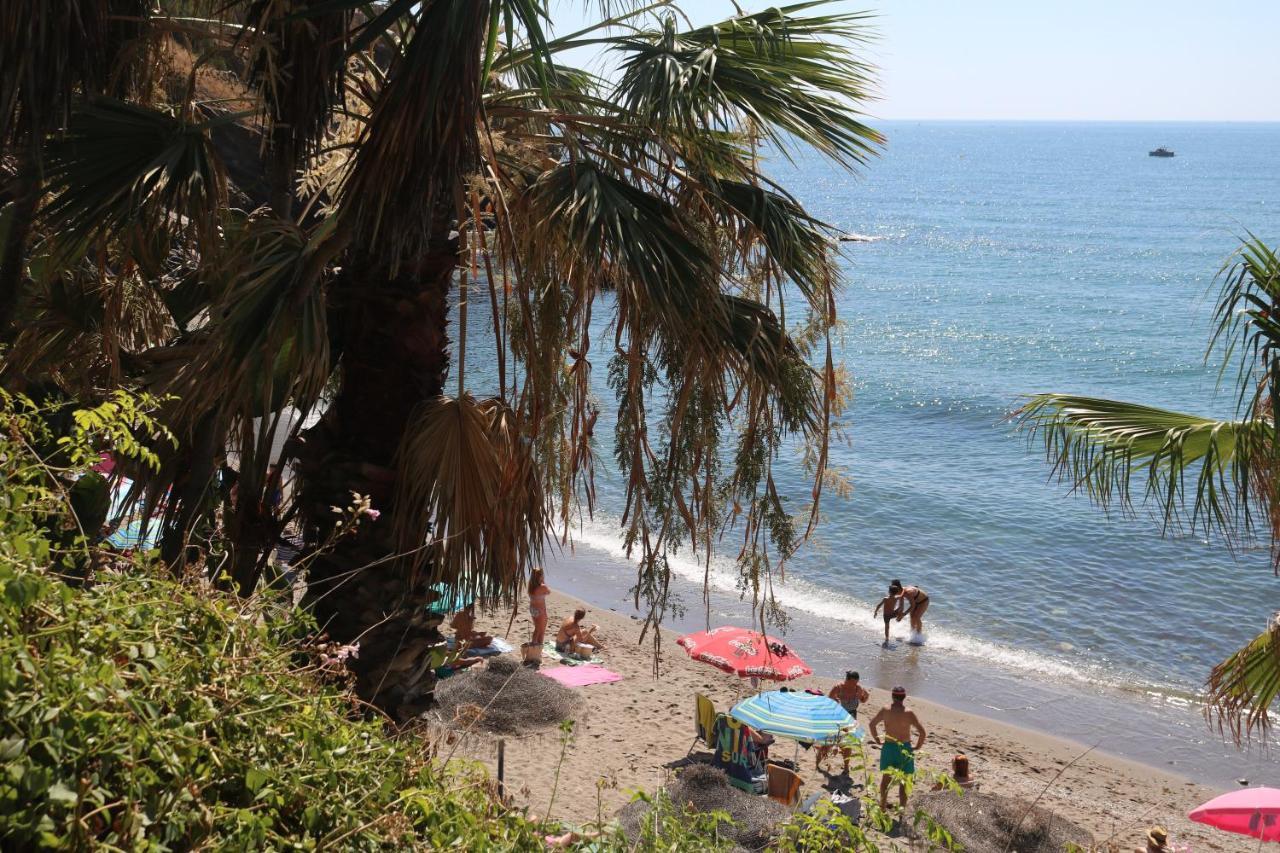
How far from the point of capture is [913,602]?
17000mm

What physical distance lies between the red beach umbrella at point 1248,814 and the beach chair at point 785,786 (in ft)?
11.2

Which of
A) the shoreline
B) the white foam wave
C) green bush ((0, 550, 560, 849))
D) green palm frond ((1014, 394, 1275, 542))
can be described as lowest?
the shoreline

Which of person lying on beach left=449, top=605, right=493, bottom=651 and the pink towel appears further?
the pink towel

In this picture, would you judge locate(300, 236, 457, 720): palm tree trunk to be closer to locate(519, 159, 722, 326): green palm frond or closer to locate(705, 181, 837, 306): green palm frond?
locate(519, 159, 722, 326): green palm frond

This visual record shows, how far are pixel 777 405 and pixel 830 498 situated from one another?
21.2 m

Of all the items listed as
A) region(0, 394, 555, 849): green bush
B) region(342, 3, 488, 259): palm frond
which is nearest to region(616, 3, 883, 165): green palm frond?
region(342, 3, 488, 259): palm frond

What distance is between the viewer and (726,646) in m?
12.6

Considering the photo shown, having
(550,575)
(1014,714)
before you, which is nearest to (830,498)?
(550,575)

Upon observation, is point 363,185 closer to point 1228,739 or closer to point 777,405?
point 777,405

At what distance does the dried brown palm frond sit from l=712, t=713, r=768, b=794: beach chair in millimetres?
6321

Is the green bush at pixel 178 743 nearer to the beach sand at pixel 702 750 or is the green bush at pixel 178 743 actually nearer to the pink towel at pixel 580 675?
the beach sand at pixel 702 750

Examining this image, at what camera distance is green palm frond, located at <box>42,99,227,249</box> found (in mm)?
4473

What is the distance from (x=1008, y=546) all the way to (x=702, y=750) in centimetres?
1312

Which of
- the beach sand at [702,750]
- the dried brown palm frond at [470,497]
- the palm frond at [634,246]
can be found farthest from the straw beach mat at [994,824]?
the palm frond at [634,246]
